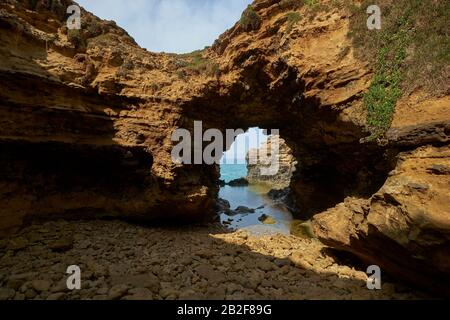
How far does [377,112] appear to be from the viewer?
8.62m

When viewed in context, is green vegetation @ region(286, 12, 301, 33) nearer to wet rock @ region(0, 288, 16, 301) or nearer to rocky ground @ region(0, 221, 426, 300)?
rocky ground @ region(0, 221, 426, 300)

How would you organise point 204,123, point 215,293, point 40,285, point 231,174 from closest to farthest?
1. point 40,285
2. point 215,293
3. point 204,123
4. point 231,174

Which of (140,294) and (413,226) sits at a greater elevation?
(413,226)

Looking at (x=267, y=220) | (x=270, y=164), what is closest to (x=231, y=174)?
(x=270, y=164)

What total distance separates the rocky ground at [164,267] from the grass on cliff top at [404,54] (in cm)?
512

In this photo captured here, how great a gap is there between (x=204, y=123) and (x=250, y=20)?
613 centimetres

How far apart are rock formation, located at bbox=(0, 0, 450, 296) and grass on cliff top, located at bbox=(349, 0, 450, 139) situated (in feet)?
1.09

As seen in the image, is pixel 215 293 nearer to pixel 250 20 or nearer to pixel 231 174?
pixel 250 20

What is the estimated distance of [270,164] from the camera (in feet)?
144

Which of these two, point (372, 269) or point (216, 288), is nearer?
point (216, 288)

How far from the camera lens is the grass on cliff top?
771cm

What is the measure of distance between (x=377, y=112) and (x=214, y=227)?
921cm
